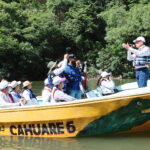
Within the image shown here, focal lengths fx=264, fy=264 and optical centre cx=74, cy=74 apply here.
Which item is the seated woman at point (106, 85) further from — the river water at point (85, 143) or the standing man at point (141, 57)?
the river water at point (85, 143)

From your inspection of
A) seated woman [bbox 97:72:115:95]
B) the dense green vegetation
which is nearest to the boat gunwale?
seated woman [bbox 97:72:115:95]

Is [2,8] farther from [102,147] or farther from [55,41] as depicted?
[102,147]

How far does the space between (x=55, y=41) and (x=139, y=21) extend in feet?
33.5

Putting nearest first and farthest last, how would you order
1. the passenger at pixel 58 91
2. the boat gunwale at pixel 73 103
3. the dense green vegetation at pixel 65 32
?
the boat gunwale at pixel 73 103 → the passenger at pixel 58 91 → the dense green vegetation at pixel 65 32

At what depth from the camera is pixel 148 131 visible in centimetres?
527

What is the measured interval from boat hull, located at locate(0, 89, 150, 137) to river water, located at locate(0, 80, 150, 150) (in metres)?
0.12

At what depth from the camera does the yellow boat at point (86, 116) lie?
187 inches

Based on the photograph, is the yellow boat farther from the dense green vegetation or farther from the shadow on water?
the dense green vegetation

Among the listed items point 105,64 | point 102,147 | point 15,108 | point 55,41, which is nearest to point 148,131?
point 102,147

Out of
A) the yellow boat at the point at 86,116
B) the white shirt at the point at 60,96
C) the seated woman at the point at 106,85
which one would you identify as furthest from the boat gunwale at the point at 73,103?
the seated woman at the point at 106,85

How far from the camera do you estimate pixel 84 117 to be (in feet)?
16.3

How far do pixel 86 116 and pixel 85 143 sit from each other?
52 cm

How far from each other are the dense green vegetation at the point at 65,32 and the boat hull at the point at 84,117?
1740 cm

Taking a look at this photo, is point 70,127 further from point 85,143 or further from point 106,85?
point 106,85
